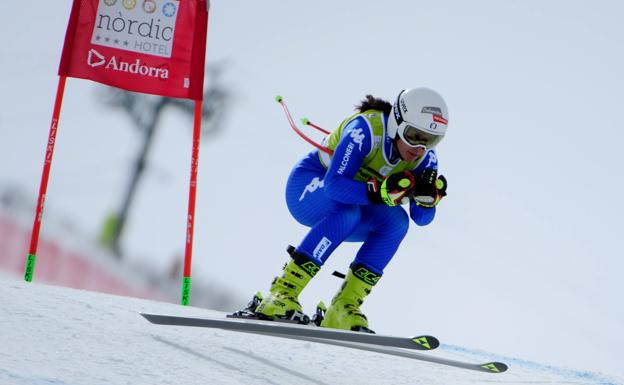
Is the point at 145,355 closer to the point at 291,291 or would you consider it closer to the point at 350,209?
the point at 291,291

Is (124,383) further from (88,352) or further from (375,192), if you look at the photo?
(375,192)

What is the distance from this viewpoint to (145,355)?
345 cm

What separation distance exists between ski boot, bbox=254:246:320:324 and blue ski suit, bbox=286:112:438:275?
0.07 m

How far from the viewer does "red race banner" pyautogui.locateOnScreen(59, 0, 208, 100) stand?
20.7 ft

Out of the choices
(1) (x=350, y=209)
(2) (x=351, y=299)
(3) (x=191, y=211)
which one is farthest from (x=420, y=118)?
(3) (x=191, y=211)

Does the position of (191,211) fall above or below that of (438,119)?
below

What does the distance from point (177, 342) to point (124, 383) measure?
100cm

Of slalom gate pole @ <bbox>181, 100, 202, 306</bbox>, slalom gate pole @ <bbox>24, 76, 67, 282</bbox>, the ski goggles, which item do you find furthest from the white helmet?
slalom gate pole @ <bbox>24, 76, 67, 282</bbox>

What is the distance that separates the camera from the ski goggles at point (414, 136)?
455 cm

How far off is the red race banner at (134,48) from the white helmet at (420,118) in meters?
2.36

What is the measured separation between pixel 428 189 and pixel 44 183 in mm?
3296

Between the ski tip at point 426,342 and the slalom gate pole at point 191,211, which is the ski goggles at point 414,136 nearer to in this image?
the ski tip at point 426,342

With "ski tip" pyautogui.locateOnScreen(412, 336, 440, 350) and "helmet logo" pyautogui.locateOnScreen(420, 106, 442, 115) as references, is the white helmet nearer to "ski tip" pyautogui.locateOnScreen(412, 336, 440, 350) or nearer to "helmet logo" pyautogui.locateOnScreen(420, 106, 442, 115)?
"helmet logo" pyautogui.locateOnScreen(420, 106, 442, 115)

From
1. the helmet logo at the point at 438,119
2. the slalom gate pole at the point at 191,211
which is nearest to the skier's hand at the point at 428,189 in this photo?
the helmet logo at the point at 438,119
